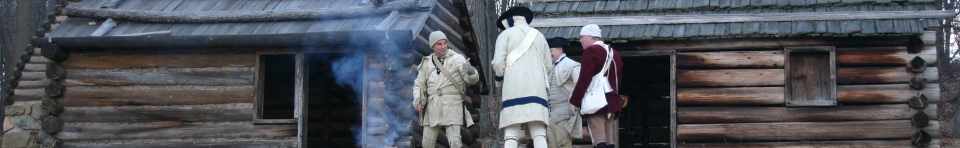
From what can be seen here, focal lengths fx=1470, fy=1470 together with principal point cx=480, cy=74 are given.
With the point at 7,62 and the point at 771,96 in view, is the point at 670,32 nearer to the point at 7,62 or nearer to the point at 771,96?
the point at 771,96

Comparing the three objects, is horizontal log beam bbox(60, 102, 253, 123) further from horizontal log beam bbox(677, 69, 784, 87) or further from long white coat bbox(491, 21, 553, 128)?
horizontal log beam bbox(677, 69, 784, 87)

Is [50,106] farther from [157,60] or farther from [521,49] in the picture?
[521,49]

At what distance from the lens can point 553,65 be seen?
13.2m

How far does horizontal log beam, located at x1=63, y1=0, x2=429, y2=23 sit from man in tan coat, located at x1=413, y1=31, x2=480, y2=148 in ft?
7.28

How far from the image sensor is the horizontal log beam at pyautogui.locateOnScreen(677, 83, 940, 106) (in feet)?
52.9

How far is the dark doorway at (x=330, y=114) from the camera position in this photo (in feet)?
60.6

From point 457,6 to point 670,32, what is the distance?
284 centimetres

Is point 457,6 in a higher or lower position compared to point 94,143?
higher

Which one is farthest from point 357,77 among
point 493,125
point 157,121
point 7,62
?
point 7,62

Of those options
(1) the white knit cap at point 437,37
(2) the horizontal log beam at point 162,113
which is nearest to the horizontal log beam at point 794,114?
(1) the white knit cap at point 437,37

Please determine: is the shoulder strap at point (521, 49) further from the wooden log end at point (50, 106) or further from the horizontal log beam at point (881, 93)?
the wooden log end at point (50, 106)

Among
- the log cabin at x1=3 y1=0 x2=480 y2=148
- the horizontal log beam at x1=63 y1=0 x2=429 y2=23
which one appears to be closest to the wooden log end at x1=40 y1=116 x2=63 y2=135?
the log cabin at x1=3 y1=0 x2=480 y2=148

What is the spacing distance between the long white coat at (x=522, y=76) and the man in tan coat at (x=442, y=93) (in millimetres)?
665

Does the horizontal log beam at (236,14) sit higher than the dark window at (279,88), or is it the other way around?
the horizontal log beam at (236,14)
